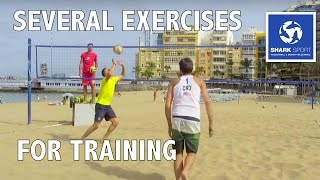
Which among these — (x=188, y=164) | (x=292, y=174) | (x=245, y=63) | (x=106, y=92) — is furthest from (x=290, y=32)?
(x=245, y=63)

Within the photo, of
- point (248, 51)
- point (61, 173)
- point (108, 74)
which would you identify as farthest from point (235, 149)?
point (248, 51)

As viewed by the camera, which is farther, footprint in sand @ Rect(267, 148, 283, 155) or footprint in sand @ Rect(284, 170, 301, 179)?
footprint in sand @ Rect(267, 148, 283, 155)

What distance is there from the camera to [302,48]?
33.6ft

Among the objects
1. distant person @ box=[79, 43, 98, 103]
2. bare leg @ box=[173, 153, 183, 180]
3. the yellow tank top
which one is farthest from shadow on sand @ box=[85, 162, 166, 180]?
distant person @ box=[79, 43, 98, 103]

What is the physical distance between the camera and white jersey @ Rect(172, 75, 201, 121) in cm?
440

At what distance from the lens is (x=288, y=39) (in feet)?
33.2

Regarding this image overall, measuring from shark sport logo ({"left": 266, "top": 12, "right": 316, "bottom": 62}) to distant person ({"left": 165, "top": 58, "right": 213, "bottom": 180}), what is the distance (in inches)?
230

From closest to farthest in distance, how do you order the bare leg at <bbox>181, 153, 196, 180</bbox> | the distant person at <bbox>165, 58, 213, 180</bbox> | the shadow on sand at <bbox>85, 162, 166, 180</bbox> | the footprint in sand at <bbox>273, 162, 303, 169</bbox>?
the bare leg at <bbox>181, 153, 196, 180</bbox> → the distant person at <bbox>165, 58, 213, 180</bbox> → the shadow on sand at <bbox>85, 162, 166, 180</bbox> → the footprint in sand at <bbox>273, 162, 303, 169</bbox>

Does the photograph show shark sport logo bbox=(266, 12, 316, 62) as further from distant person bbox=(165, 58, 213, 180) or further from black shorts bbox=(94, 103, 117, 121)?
distant person bbox=(165, 58, 213, 180)

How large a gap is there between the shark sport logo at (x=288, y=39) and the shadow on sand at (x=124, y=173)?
5.65 meters

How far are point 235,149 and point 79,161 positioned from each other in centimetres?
252

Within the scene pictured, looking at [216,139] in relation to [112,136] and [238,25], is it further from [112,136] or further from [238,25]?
[238,25]

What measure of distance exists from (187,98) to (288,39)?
21.2 feet

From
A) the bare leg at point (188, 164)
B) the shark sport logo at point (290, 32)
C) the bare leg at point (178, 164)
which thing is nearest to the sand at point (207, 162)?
the bare leg at point (178, 164)
